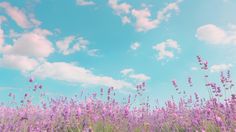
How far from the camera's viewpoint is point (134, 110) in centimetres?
801

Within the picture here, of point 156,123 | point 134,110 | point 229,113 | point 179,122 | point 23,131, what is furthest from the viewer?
point 134,110

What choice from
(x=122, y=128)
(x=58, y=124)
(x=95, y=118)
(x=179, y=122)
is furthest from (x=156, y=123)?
(x=58, y=124)

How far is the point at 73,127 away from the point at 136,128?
1195 millimetres

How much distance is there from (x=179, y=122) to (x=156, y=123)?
0.77 metres

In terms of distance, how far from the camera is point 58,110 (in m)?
7.25

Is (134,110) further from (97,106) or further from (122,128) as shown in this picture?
(122,128)

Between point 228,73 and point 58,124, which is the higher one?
point 228,73

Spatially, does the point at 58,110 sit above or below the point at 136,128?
above

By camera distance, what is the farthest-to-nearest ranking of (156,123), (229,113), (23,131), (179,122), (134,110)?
(134,110) → (156,123) → (179,122) → (23,131) → (229,113)

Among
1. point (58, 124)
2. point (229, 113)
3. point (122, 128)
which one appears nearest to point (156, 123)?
point (122, 128)

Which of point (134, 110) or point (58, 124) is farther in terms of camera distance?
point (134, 110)

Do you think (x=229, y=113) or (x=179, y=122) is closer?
(x=229, y=113)

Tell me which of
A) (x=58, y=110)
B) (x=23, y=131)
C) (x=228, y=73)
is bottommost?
(x=23, y=131)

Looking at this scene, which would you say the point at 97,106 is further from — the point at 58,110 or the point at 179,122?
the point at 179,122
